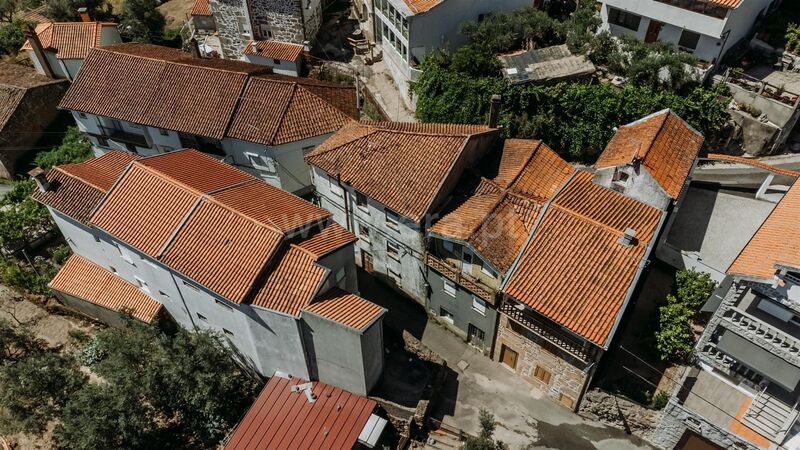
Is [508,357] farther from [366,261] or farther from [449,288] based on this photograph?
[366,261]

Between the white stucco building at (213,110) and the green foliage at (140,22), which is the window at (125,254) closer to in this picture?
the white stucco building at (213,110)

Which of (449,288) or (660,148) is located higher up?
(660,148)

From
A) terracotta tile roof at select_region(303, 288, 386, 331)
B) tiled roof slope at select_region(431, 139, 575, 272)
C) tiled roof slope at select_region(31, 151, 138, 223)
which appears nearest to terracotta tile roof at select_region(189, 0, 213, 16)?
tiled roof slope at select_region(31, 151, 138, 223)

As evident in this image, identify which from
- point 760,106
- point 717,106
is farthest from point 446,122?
point 760,106

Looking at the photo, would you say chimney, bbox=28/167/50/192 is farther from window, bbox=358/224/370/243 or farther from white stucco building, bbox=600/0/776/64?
white stucco building, bbox=600/0/776/64

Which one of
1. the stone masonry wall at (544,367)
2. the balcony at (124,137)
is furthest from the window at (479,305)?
the balcony at (124,137)

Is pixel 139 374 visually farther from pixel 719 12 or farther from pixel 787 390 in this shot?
pixel 719 12

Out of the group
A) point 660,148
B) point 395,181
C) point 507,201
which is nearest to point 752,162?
point 660,148
